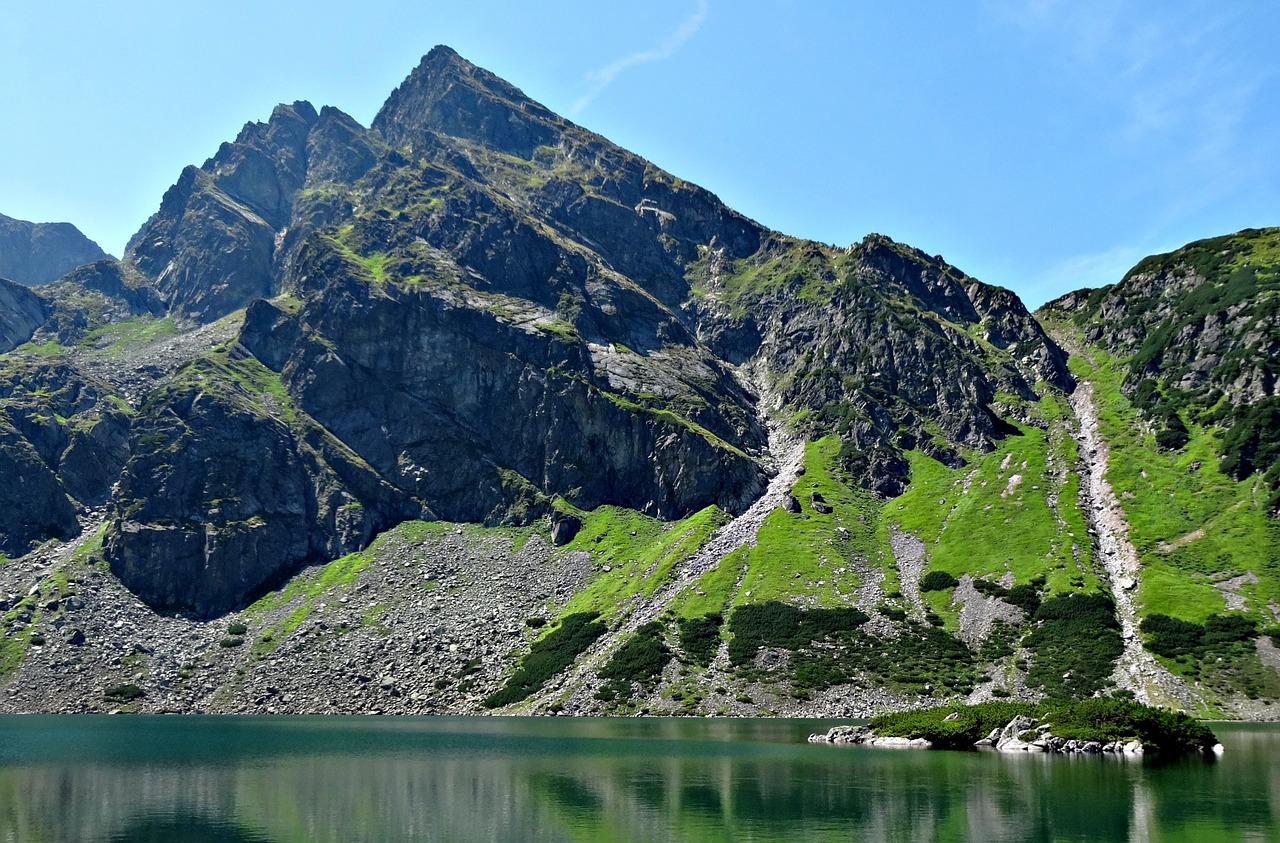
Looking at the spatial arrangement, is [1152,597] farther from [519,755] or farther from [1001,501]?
[519,755]

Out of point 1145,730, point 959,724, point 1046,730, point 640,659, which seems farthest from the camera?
point 640,659

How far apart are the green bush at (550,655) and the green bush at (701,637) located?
52.8 feet

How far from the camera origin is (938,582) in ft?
540

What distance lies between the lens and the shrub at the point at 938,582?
163m

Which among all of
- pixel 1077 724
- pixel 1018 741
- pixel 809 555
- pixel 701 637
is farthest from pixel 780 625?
pixel 1077 724

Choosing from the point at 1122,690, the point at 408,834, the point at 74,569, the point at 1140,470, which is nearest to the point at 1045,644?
the point at 1122,690

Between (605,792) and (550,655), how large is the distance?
104457mm

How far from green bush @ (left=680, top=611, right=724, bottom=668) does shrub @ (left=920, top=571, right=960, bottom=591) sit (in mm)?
38455

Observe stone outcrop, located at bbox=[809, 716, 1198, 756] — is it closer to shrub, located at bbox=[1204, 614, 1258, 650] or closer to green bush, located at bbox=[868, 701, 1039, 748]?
green bush, located at bbox=[868, 701, 1039, 748]

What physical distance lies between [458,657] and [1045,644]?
98.5 meters

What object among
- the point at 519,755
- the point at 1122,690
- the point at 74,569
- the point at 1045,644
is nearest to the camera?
the point at 519,755

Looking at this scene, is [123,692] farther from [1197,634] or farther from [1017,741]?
[1197,634]

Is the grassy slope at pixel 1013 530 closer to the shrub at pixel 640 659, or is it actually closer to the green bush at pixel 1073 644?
the green bush at pixel 1073 644

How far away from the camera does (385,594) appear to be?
7362 inches
